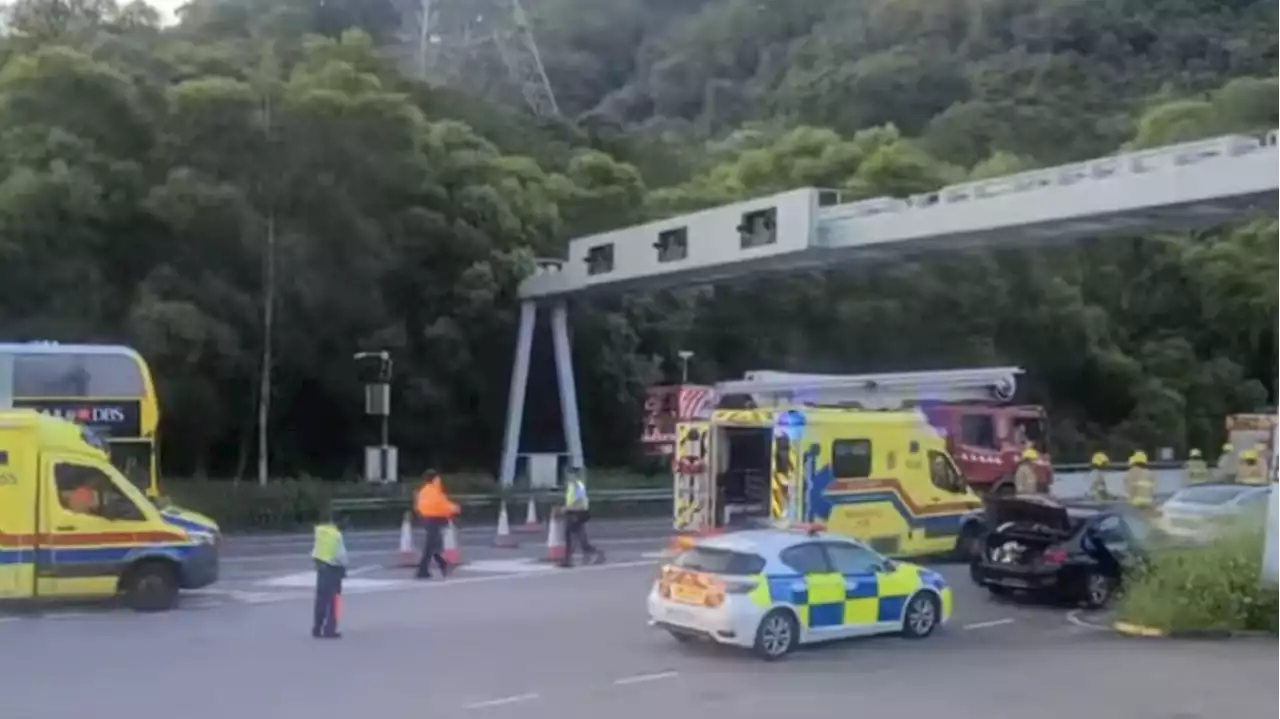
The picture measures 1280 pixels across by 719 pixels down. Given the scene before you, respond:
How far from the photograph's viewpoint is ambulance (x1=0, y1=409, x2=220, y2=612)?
20.2 m

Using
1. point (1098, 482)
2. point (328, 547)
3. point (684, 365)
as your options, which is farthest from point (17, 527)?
point (684, 365)

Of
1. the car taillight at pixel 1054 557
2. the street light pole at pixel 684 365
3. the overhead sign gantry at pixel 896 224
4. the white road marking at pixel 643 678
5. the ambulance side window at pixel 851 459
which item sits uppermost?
the overhead sign gantry at pixel 896 224

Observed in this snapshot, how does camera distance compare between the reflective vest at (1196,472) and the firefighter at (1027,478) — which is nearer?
the firefighter at (1027,478)

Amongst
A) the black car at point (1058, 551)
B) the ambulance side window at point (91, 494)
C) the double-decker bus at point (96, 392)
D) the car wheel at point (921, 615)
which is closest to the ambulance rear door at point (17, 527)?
the ambulance side window at point (91, 494)

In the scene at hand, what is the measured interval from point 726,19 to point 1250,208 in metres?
91.8

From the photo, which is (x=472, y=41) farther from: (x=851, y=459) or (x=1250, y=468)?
(x=851, y=459)

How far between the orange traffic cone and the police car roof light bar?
4953 millimetres

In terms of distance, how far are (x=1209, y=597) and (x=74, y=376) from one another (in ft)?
60.2

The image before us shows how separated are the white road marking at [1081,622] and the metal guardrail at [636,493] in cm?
1543

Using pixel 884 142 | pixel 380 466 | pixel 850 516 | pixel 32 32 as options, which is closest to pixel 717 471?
pixel 850 516

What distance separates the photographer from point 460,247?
42.7 metres

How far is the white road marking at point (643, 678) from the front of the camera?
15.9m

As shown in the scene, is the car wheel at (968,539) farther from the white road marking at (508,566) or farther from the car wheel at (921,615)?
the car wheel at (921,615)

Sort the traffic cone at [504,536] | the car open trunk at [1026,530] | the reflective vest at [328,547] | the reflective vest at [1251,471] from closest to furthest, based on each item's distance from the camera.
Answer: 1. the reflective vest at [328,547]
2. the car open trunk at [1026,530]
3. the traffic cone at [504,536]
4. the reflective vest at [1251,471]
